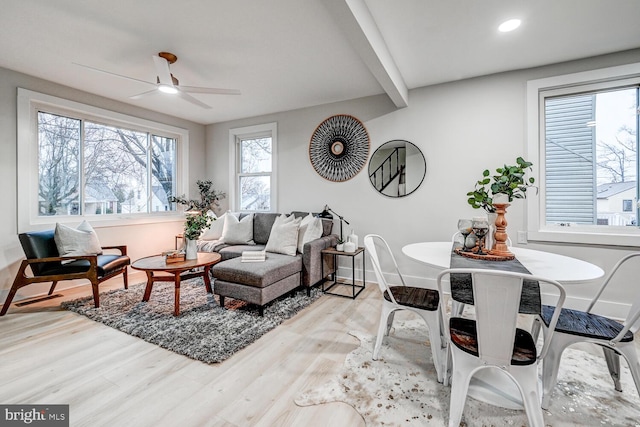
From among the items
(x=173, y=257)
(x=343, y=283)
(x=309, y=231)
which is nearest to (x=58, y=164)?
(x=173, y=257)

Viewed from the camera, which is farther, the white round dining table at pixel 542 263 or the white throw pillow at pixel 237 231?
the white throw pillow at pixel 237 231

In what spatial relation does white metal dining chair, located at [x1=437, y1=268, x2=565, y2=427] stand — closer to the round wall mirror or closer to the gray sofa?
the gray sofa

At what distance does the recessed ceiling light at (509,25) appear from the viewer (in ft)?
7.06

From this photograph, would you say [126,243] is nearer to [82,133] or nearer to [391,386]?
[82,133]

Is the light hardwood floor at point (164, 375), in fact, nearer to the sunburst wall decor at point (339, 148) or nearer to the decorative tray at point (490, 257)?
the decorative tray at point (490, 257)

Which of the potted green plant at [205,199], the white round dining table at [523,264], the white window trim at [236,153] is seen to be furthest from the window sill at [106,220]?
the white round dining table at [523,264]

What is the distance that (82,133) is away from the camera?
3646 mm

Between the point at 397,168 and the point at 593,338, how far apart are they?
2478 millimetres

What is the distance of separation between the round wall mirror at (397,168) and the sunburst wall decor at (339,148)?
0.67ft

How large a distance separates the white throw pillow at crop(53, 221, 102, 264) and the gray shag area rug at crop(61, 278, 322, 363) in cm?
52

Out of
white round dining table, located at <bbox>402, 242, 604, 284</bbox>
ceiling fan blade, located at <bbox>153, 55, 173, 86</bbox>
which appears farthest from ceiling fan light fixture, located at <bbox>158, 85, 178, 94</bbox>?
white round dining table, located at <bbox>402, 242, 604, 284</bbox>

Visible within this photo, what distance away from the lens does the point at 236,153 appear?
4.91 m

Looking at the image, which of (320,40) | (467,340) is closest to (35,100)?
(320,40)

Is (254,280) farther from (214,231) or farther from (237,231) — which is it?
(214,231)
